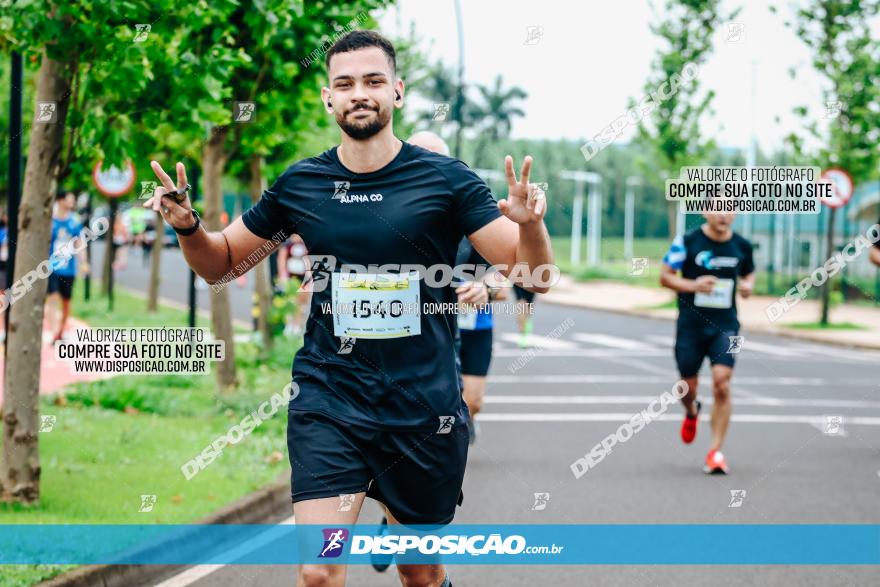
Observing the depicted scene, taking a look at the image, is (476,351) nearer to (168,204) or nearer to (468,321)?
(468,321)

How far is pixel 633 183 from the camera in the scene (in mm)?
93438

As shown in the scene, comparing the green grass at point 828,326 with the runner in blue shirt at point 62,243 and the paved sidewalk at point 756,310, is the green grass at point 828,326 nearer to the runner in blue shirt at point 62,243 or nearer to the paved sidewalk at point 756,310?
the paved sidewalk at point 756,310

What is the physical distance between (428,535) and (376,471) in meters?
0.32

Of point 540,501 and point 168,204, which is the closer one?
point 168,204

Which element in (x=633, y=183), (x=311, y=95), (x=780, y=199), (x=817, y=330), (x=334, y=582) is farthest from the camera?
(x=633, y=183)

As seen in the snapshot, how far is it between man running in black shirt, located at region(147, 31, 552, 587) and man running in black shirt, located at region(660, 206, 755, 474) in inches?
215

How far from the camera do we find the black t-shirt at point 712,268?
948 centimetres

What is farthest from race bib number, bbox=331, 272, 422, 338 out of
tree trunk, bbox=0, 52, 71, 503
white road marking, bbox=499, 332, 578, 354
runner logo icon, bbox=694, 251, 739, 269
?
white road marking, bbox=499, 332, 578, 354

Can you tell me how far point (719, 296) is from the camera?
372 inches

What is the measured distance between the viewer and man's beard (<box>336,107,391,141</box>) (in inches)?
162

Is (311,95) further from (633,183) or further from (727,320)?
(633,183)

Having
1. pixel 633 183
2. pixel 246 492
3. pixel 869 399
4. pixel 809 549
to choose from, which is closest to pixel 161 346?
pixel 246 492

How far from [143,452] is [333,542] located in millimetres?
5282

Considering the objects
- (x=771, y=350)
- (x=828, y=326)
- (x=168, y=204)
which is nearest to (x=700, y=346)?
(x=168, y=204)
